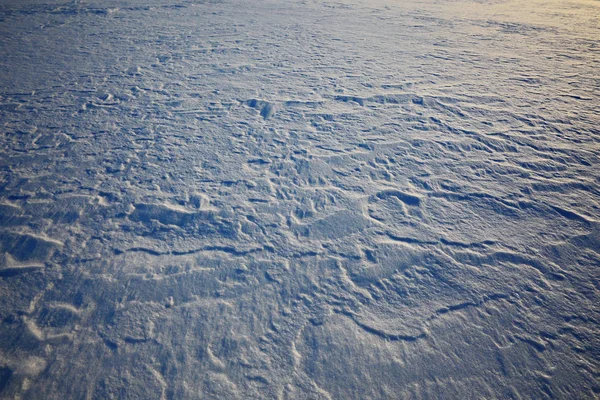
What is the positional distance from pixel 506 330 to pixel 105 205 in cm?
255

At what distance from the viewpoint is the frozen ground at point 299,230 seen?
1.47 metres

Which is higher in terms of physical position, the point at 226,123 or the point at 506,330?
the point at 226,123

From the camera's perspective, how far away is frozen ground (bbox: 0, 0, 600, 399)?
1472 millimetres

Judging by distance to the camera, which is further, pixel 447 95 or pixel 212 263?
pixel 447 95

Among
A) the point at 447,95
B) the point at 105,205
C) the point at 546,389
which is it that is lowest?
the point at 546,389

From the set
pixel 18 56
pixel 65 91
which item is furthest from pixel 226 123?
pixel 18 56

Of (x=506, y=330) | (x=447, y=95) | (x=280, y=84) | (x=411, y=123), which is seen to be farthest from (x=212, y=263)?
(x=447, y=95)

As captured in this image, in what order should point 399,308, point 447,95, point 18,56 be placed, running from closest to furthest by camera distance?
point 399,308
point 447,95
point 18,56

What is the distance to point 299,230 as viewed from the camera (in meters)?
2.07

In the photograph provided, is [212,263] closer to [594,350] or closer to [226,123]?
[226,123]

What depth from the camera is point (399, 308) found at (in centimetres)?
168

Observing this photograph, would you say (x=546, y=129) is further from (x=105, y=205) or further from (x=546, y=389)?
(x=105, y=205)

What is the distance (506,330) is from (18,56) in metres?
6.23

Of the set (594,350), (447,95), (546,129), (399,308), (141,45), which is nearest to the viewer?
(594,350)
